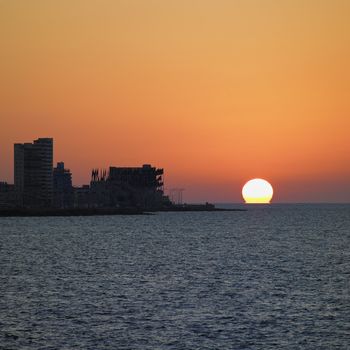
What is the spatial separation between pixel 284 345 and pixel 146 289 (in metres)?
27.5

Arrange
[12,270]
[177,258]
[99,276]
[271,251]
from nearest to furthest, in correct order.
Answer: [99,276], [12,270], [177,258], [271,251]

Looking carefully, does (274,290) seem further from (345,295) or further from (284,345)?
(284,345)

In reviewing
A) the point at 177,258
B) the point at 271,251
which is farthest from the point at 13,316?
the point at 271,251

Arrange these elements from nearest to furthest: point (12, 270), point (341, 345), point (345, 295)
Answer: point (341, 345) → point (345, 295) → point (12, 270)

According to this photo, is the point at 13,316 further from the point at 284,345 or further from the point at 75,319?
the point at 284,345

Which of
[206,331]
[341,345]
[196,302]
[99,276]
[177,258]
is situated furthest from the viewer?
[177,258]

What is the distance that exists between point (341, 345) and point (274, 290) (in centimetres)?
2549

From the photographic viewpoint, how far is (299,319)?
56250 millimetres

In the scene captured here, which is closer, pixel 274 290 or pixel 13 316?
pixel 13 316

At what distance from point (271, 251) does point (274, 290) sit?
5640 centimetres

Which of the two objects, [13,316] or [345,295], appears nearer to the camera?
[13,316]

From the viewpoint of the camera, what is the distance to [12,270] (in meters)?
91.1

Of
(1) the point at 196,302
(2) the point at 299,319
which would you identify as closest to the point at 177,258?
(1) the point at 196,302

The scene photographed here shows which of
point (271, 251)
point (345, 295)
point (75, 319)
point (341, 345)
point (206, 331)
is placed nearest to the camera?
point (341, 345)
